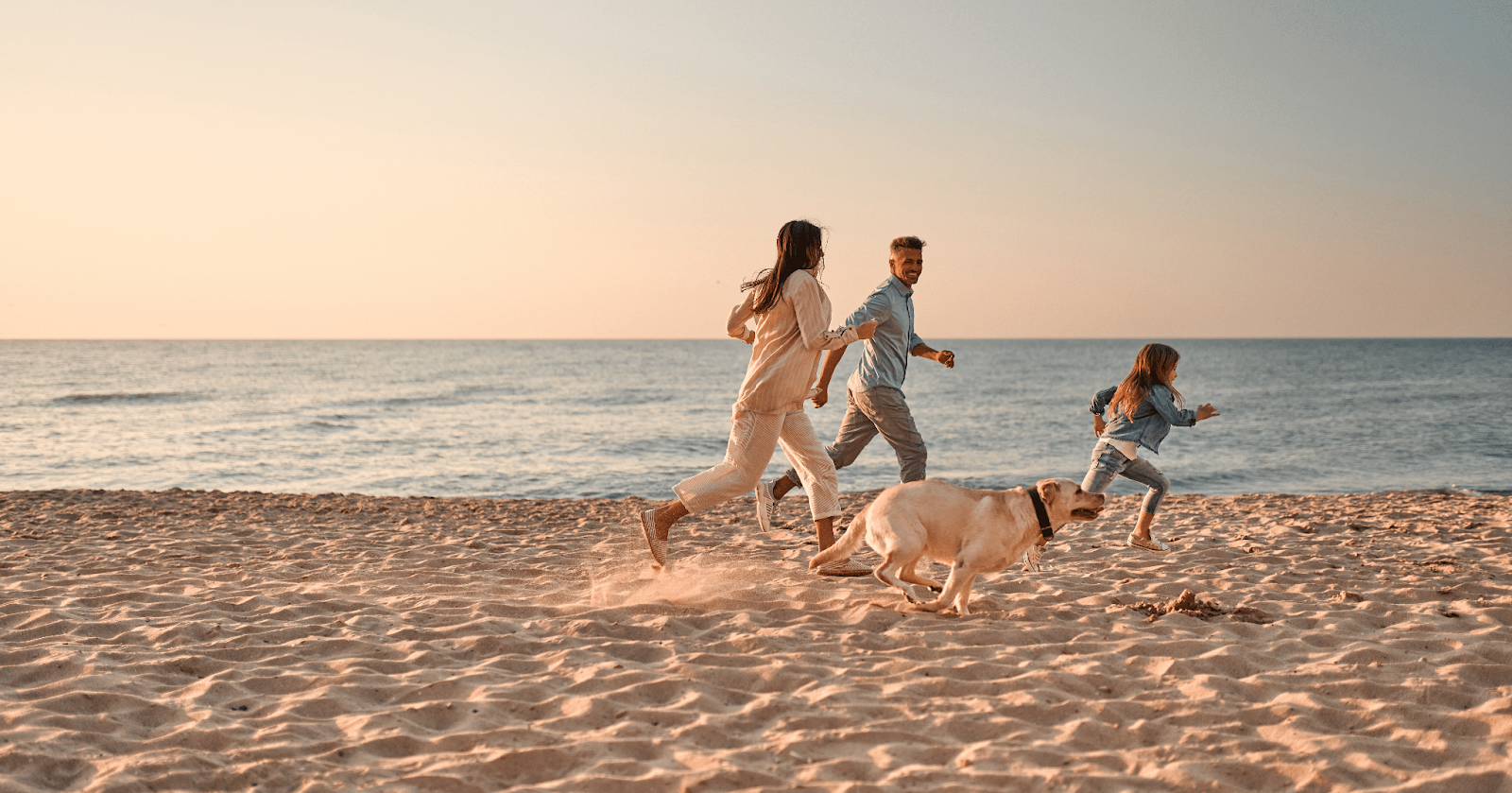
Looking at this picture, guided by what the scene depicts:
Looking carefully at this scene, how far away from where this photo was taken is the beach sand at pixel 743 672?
287 cm

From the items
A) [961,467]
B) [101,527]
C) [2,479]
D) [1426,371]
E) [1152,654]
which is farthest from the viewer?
[1426,371]

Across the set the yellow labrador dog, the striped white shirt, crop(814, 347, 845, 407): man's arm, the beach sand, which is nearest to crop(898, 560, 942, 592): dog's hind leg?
the yellow labrador dog

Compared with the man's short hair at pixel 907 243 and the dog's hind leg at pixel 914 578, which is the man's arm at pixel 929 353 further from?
the dog's hind leg at pixel 914 578

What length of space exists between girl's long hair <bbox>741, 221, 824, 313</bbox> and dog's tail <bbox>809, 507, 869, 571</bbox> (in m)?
1.33

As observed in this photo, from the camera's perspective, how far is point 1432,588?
16.8 feet

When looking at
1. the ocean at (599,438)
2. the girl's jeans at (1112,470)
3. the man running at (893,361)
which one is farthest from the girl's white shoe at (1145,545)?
the ocean at (599,438)

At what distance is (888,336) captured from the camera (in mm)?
5984

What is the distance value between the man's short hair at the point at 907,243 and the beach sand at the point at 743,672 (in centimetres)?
230

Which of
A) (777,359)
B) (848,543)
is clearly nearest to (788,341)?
(777,359)

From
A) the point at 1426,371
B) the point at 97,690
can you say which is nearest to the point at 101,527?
the point at 97,690

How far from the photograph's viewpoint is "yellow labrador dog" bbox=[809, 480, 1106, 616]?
4.42 m

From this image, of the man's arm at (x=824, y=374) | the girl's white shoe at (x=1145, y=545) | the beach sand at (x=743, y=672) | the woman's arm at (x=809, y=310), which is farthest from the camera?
the girl's white shoe at (x=1145, y=545)

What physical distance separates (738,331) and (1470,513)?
24.5 ft

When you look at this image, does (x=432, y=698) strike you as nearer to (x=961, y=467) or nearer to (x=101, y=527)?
(x=101, y=527)
